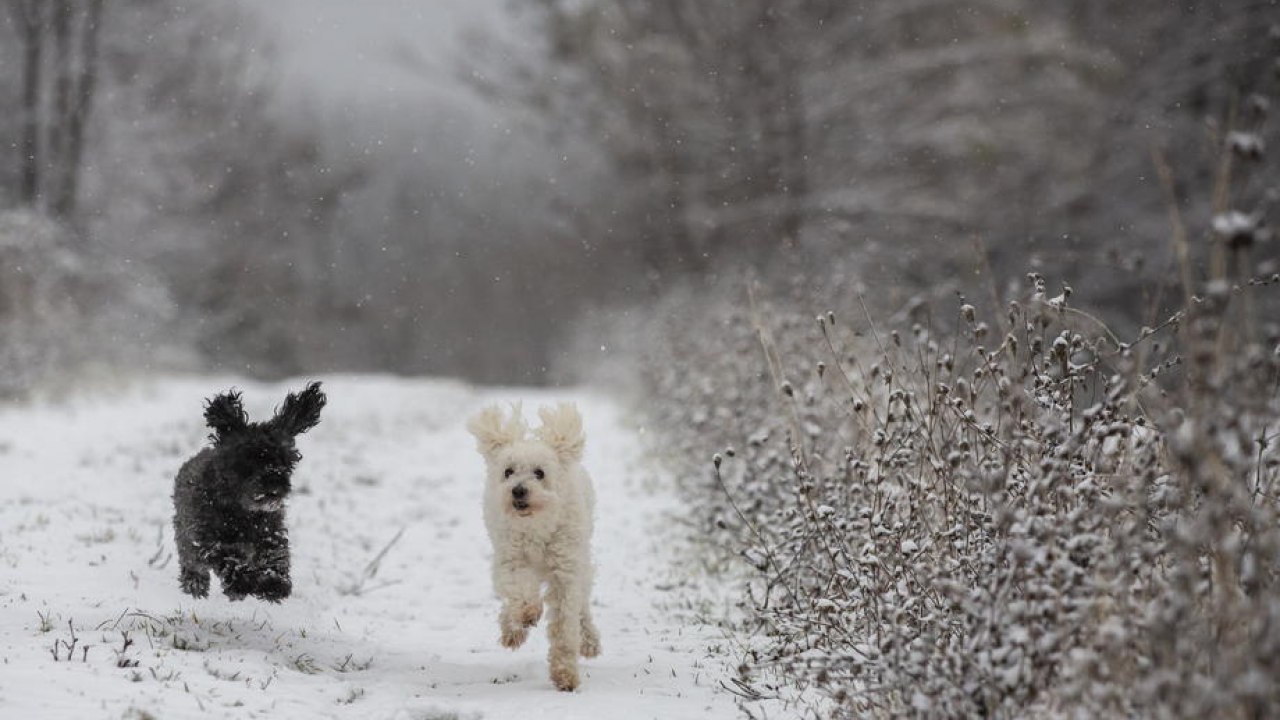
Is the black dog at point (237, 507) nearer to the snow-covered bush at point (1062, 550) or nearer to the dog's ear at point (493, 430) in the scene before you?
the dog's ear at point (493, 430)

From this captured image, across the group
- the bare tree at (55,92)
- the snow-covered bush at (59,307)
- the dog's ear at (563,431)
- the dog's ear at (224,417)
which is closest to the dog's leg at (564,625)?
the dog's ear at (563,431)

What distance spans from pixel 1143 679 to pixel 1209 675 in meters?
0.30

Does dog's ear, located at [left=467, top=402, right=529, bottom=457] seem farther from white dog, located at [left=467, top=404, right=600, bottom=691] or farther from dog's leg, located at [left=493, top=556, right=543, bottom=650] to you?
dog's leg, located at [left=493, top=556, right=543, bottom=650]

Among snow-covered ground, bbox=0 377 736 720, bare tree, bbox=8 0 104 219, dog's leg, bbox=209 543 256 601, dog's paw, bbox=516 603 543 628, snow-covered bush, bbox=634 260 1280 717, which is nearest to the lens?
snow-covered bush, bbox=634 260 1280 717

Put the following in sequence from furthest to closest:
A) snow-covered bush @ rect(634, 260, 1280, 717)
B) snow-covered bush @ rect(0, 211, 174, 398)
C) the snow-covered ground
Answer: snow-covered bush @ rect(0, 211, 174, 398)
the snow-covered ground
snow-covered bush @ rect(634, 260, 1280, 717)

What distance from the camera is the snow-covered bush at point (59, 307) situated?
51.0 ft

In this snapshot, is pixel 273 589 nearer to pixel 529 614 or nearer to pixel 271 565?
pixel 271 565

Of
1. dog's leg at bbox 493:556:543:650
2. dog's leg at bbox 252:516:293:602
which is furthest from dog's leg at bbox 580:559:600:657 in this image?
dog's leg at bbox 252:516:293:602

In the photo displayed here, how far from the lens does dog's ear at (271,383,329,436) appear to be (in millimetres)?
5867

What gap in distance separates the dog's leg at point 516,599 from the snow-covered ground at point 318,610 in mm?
242

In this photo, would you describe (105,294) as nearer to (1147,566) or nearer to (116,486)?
(116,486)

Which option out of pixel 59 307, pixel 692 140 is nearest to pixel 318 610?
pixel 59 307

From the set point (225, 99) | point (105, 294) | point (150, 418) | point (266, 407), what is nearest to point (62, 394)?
point (150, 418)

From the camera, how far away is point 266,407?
54.4 ft
